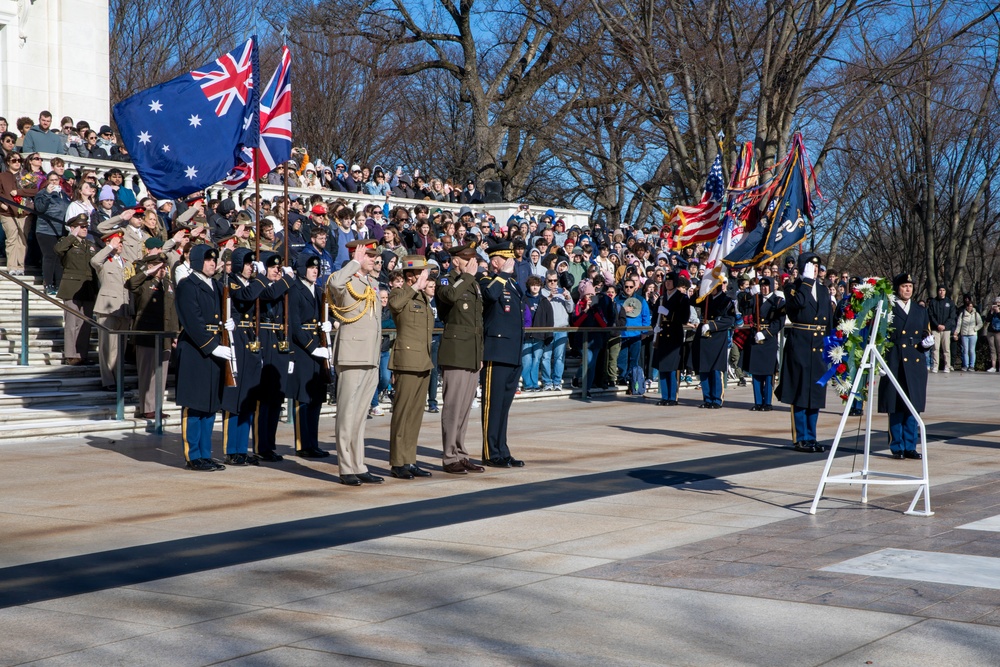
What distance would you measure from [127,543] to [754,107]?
68.2 feet

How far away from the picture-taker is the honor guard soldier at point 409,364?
1067 centimetres

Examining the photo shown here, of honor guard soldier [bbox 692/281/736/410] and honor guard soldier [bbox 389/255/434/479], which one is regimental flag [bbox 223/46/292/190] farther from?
honor guard soldier [bbox 692/281/736/410]

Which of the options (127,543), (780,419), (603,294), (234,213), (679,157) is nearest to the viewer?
(127,543)

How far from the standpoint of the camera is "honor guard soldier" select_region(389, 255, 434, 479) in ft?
35.0

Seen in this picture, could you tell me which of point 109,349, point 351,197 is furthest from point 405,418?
point 351,197

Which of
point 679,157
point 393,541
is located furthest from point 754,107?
point 393,541

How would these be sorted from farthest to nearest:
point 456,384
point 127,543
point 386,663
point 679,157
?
point 679,157, point 456,384, point 127,543, point 386,663

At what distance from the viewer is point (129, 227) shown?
15.4 meters

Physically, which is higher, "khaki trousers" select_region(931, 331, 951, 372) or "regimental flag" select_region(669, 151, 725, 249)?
"regimental flag" select_region(669, 151, 725, 249)

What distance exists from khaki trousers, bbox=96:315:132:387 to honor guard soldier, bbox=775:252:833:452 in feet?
24.2

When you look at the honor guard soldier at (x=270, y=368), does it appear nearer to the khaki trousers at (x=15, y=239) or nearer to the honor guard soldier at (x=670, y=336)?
the khaki trousers at (x=15, y=239)

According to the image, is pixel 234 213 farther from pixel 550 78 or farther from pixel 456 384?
pixel 550 78

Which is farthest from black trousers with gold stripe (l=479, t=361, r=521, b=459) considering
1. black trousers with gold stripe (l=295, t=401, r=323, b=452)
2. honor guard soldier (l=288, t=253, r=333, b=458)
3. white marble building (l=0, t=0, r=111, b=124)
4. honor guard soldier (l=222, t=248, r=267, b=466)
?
white marble building (l=0, t=0, r=111, b=124)

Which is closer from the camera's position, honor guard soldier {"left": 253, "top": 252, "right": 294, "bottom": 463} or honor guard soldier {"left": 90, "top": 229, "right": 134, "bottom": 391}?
honor guard soldier {"left": 253, "top": 252, "right": 294, "bottom": 463}
